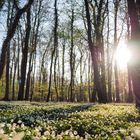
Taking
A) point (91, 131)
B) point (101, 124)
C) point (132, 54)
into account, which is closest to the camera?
point (91, 131)

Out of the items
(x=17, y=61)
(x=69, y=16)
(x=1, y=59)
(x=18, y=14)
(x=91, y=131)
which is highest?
(x=69, y=16)

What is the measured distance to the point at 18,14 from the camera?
22.9 metres

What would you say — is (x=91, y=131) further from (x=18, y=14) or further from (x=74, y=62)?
(x=74, y=62)

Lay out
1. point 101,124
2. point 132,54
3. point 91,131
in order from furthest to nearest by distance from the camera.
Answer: point 132,54, point 101,124, point 91,131

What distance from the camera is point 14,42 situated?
62375 millimetres

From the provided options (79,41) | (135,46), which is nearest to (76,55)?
(79,41)

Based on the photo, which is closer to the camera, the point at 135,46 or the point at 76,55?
the point at 135,46

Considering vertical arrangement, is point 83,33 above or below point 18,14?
above

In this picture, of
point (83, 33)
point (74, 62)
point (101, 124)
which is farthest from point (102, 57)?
point (101, 124)

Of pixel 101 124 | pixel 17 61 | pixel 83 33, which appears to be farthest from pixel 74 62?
pixel 101 124

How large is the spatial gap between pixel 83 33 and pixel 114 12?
8.94 m

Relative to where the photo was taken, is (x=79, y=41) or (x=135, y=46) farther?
(x=79, y=41)

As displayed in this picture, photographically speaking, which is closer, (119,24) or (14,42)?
(119,24)

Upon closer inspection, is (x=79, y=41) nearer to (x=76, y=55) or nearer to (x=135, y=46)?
(x=76, y=55)
